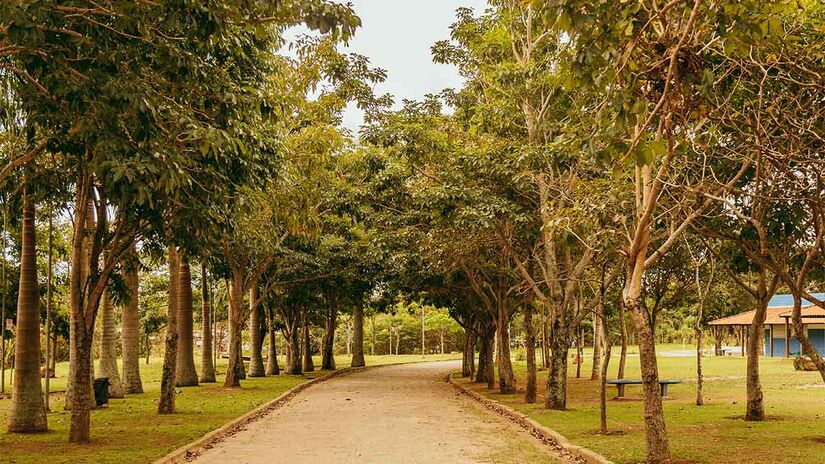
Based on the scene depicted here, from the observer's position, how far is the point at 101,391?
18.9 m

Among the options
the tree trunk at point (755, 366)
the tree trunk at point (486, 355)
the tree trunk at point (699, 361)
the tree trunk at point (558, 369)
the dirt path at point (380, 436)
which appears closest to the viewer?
the dirt path at point (380, 436)

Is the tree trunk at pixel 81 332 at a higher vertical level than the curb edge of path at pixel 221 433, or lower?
higher

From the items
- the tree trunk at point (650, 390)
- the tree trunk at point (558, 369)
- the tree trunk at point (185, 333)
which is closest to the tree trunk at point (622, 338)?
the tree trunk at point (558, 369)

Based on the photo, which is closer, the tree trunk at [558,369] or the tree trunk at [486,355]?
the tree trunk at [558,369]

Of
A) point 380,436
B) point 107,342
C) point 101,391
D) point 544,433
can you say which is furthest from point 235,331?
point 544,433

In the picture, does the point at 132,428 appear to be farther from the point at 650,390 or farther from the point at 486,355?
the point at 486,355

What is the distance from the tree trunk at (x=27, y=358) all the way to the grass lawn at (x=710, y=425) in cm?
966

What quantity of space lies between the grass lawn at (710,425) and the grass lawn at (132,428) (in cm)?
680

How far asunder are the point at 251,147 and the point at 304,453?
4.87 m

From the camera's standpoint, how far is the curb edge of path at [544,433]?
36.9 feet

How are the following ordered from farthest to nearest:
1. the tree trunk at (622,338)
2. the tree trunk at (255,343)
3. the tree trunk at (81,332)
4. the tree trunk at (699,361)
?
the tree trunk at (255,343)
the tree trunk at (622,338)
the tree trunk at (699,361)
the tree trunk at (81,332)

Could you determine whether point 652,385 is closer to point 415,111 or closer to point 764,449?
point 764,449

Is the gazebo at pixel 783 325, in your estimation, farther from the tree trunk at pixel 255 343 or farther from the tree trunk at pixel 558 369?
the tree trunk at pixel 558 369

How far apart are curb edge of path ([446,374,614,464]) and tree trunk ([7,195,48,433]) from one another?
30.4ft
